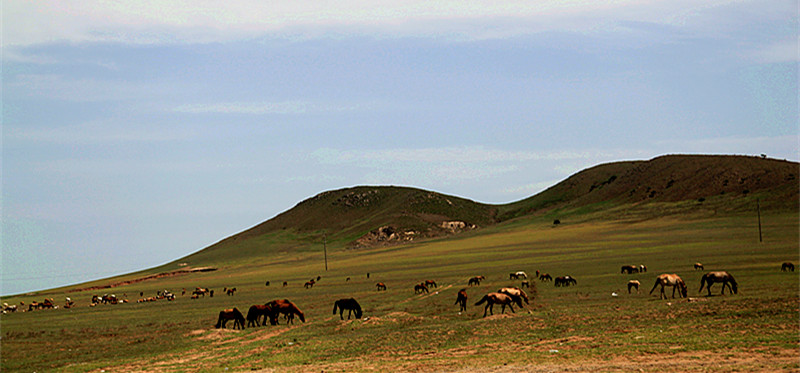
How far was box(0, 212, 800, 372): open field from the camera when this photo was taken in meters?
19.3

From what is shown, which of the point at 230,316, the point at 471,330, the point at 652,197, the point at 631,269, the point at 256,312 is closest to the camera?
the point at 471,330

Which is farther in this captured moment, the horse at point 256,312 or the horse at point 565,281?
the horse at point 565,281

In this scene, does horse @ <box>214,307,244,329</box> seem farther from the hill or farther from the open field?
the hill

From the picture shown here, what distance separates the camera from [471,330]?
27.1 meters

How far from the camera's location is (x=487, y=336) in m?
25.3

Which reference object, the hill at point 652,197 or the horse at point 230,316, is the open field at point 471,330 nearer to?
the horse at point 230,316

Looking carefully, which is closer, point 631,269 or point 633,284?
point 633,284

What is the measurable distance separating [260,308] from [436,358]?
54.9ft

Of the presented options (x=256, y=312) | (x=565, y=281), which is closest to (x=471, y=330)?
(x=256, y=312)

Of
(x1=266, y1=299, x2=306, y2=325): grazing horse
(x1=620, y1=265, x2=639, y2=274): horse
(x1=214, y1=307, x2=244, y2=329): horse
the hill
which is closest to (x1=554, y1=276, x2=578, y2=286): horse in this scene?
(x1=620, y1=265, x2=639, y2=274): horse

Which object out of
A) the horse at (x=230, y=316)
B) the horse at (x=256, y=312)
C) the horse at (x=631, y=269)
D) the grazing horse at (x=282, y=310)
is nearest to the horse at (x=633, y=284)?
the horse at (x=631, y=269)

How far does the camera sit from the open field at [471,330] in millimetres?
19297

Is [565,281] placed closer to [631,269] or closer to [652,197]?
[631,269]

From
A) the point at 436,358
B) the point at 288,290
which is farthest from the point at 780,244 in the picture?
the point at 436,358
